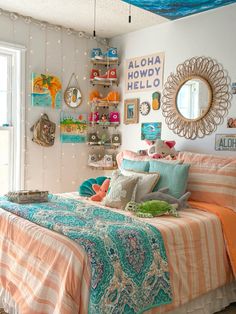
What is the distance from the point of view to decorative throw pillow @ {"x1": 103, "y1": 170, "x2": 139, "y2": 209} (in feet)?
8.33

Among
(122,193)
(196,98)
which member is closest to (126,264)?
(122,193)

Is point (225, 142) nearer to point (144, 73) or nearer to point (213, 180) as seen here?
point (213, 180)

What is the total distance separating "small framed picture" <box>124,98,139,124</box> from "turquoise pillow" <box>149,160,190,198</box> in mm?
1196

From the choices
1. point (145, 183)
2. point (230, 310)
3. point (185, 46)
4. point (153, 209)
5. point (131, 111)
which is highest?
point (185, 46)

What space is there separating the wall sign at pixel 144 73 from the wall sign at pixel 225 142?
898mm

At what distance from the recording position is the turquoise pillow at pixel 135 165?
115 inches

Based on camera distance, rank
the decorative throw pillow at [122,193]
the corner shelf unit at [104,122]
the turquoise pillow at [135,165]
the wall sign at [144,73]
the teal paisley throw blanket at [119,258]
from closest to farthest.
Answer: the teal paisley throw blanket at [119,258], the decorative throw pillow at [122,193], the turquoise pillow at [135,165], the wall sign at [144,73], the corner shelf unit at [104,122]

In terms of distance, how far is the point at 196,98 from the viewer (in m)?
3.24

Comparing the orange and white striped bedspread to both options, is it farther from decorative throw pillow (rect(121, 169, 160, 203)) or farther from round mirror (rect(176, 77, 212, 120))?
A: round mirror (rect(176, 77, 212, 120))

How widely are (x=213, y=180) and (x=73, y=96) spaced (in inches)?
77.6

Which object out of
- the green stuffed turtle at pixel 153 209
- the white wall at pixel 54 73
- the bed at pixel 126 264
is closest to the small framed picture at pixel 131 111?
the white wall at pixel 54 73

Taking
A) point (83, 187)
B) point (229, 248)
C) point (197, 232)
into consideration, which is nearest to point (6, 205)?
point (83, 187)

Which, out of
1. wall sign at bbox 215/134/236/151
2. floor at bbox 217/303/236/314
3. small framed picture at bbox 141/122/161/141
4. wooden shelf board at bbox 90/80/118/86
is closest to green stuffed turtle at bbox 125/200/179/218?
floor at bbox 217/303/236/314

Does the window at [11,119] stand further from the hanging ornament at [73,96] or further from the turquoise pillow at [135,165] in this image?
the turquoise pillow at [135,165]
